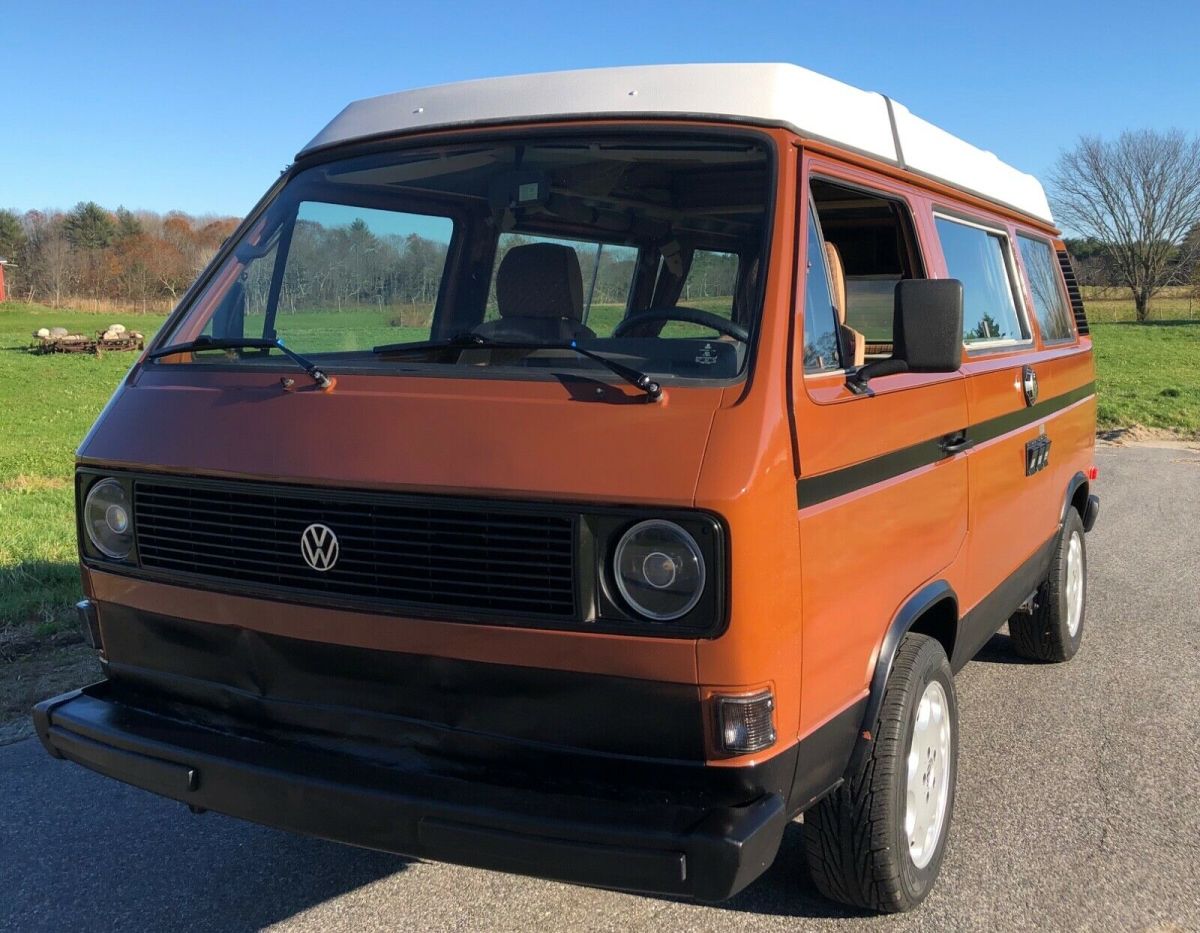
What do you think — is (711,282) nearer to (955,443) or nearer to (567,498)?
(567,498)

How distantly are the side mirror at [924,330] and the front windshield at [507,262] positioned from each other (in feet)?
1.53

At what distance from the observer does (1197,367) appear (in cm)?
2738

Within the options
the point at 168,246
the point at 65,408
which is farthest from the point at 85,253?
the point at 65,408

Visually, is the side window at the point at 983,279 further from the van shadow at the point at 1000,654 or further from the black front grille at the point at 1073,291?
the van shadow at the point at 1000,654

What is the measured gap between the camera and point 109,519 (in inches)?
131

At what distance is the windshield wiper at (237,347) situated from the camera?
3.19 metres

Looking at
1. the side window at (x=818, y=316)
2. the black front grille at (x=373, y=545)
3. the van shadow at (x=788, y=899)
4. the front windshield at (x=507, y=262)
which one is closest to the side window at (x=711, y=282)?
the front windshield at (x=507, y=262)

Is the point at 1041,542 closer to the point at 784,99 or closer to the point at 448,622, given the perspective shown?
the point at 784,99

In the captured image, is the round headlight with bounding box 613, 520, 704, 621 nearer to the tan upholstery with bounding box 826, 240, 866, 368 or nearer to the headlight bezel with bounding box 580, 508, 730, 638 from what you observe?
the headlight bezel with bounding box 580, 508, 730, 638

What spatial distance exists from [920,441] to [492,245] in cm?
149

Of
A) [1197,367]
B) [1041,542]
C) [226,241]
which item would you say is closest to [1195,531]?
[1041,542]

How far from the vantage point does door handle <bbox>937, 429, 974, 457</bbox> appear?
373 centimetres

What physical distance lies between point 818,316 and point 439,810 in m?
1.64

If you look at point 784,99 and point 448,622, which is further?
point 784,99
